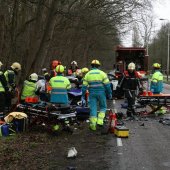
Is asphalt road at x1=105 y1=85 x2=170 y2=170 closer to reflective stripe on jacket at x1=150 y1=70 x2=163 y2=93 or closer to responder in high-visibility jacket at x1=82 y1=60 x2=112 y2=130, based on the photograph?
responder in high-visibility jacket at x1=82 y1=60 x2=112 y2=130

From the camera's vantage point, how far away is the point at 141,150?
1041 cm

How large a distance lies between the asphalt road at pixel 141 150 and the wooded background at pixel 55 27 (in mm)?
9620

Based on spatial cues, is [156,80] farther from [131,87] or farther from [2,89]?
[2,89]

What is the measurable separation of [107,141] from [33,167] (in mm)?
3353

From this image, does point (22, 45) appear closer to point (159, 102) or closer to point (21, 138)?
point (159, 102)

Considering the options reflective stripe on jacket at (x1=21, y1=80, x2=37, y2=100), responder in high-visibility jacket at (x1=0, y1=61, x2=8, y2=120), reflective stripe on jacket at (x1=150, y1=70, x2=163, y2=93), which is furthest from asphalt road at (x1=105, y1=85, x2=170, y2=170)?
reflective stripe on jacket at (x1=150, y1=70, x2=163, y2=93)

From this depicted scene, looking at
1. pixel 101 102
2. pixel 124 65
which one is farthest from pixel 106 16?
pixel 101 102

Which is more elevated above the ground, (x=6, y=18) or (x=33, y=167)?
(x=6, y=18)

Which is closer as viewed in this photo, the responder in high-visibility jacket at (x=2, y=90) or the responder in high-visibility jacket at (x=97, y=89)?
the responder in high-visibility jacket at (x=97, y=89)

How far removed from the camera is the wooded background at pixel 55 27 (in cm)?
2334

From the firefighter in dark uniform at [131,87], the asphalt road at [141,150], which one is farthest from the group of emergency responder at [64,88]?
the firefighter in dark uniform at [131,87]

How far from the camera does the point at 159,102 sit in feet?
56.0

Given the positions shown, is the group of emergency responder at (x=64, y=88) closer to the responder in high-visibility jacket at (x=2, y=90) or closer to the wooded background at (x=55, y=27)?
the responder in high-visibility jacket at (x=2, y=90)

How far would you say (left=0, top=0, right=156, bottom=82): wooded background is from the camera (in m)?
23.3
